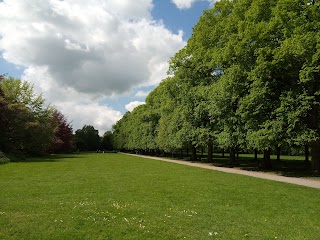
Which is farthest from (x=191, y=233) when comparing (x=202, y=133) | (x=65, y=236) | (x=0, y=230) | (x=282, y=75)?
(x=202, y=133)

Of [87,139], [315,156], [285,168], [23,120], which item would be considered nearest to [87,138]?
[87,139]

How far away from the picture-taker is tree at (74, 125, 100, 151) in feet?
460

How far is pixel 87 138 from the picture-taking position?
469 feet

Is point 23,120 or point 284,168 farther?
point 23,120

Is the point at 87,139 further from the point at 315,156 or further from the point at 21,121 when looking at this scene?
the point at 315,156

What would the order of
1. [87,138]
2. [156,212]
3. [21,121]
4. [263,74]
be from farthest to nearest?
[87,138], [21,121], [263,74], [156,212]

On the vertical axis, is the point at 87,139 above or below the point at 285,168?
above

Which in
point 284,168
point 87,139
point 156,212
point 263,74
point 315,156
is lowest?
point 156,212

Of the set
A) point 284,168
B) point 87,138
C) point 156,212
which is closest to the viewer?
point 156,212

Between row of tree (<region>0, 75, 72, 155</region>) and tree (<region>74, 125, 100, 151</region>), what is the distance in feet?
273

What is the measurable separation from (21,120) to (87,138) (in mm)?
94834

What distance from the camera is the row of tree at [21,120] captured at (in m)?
46.3

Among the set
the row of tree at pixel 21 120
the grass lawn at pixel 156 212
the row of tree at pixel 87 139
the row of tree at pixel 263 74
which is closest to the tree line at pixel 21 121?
the row of tree at pixel 21 120

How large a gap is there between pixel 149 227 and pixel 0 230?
13.0 ft
